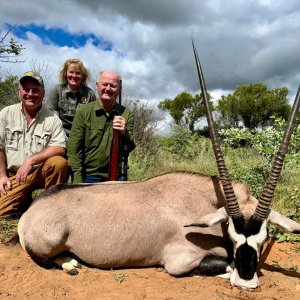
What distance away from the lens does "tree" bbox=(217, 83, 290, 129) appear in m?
25.4

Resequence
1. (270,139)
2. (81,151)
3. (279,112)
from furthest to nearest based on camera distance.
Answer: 1. (279,112)
2. (270,139)
3. (81,151)

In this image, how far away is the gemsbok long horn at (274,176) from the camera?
3.59m

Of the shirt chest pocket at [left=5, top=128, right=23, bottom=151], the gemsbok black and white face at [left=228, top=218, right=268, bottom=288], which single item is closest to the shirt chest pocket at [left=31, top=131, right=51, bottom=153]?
the shirt chest pocket at [left=5, top=128, right=23, bottom=151]

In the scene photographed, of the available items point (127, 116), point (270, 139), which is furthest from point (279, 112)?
point (127, 116)

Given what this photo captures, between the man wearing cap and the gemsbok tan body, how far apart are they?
1154mm

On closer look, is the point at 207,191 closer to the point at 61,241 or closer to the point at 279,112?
the point at 61,241

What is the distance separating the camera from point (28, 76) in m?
5.19

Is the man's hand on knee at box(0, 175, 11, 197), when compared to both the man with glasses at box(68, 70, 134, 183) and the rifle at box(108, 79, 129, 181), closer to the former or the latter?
the man with glasses at box(68, 70, 134, 183)

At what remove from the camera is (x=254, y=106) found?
83.4 feet

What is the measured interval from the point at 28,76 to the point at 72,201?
77.7 inches

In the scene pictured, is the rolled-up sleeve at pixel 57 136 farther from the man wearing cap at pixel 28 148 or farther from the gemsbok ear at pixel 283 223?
the gemsbok ear at pixel 283 223

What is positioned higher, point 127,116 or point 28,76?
point 28,76

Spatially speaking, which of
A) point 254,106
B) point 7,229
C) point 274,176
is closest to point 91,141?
point 7,229

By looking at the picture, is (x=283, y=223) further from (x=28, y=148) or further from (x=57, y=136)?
(x=28, y=148)
